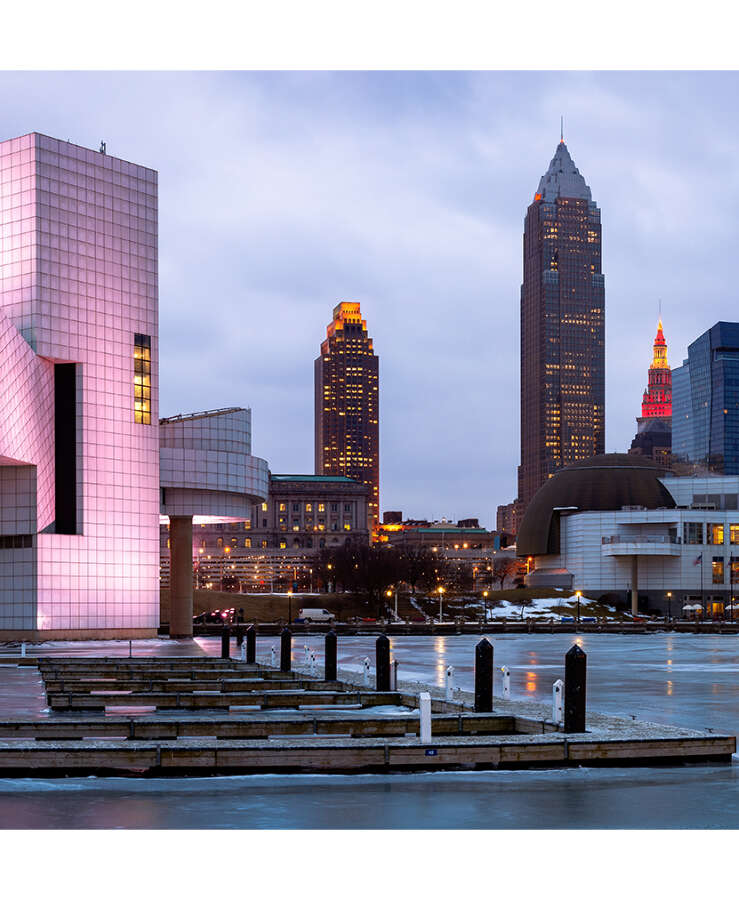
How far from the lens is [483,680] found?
2811 cm

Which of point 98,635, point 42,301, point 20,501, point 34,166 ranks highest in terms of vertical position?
point 34,166

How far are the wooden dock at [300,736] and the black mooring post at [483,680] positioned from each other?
0.48 metres

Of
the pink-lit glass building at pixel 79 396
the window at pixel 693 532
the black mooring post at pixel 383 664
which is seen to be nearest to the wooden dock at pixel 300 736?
the black mooring post at pixel 383 664

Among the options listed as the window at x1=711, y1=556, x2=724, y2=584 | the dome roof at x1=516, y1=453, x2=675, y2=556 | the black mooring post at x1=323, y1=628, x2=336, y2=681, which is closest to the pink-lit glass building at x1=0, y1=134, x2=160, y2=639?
the black mooring post at x1=323, y1=628, x2=336, y2=681

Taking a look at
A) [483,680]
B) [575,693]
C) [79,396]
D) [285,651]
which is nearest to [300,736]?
[483,680]

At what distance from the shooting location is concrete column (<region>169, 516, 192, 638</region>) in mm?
100188

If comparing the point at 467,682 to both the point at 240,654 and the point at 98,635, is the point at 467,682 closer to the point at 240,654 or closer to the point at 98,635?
the point at 240,654

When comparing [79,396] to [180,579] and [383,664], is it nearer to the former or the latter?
[180,579]

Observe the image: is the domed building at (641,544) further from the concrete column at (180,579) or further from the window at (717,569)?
the concrete column at (180,579)

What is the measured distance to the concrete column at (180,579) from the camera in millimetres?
100188

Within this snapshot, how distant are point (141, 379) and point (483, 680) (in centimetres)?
6744
